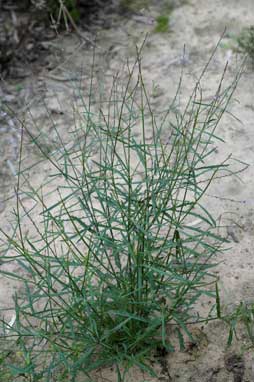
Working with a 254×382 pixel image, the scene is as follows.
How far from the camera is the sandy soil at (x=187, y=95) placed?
8.27 feet

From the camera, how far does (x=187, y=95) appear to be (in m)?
3.97

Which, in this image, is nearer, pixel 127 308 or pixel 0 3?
pixel 127 308

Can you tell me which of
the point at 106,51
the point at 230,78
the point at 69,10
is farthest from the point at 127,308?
the point at 69,10

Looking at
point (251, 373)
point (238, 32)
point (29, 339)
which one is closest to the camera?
point (251, 373)

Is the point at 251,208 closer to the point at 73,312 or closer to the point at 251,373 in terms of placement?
the point at 251,373

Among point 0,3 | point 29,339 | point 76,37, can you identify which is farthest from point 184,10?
point 29,339

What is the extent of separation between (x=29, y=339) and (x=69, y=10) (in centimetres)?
262

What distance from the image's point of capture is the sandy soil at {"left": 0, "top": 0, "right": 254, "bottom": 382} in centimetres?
252

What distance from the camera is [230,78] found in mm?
3996

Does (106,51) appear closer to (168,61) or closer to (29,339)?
(168,61)

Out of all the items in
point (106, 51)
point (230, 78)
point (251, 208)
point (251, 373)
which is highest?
point (106, 51)

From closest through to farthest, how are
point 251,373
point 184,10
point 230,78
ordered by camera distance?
point 251,373 < point 230,78 < point 184,10

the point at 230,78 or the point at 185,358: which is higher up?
the point at 230,78

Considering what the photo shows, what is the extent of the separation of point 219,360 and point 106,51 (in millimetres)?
2446
